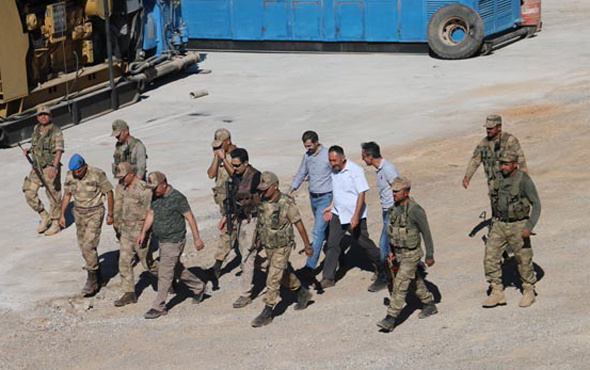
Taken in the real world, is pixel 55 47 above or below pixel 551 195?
above

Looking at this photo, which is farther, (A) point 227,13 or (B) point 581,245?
(A) point 227,13

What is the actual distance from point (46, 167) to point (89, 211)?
2.60 metres

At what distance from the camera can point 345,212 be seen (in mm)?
12102

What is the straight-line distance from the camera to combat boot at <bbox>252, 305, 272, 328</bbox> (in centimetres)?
1142

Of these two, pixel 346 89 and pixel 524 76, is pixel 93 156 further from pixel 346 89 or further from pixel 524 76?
pixel 524 76

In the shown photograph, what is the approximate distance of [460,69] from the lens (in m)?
25.1

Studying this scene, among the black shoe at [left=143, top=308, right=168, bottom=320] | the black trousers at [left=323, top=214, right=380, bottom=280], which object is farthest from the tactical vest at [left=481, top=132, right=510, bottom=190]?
the black shoe at [left=143, top=308, right=168, bottom=320]

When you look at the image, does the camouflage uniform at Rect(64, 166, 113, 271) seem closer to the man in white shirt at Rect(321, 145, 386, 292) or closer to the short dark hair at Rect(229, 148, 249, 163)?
the short dark hair at Rect(229, 148, 249, 163)

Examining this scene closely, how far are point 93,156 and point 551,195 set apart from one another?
816 centimetres

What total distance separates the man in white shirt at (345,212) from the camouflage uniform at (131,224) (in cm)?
197

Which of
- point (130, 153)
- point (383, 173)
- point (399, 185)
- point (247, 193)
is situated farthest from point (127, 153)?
point (399, 185)

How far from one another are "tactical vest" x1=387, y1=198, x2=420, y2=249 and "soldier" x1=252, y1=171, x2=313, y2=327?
3.24 feet

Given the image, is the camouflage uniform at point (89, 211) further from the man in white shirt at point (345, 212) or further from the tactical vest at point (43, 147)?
the man in white shirt at point (345, 212)

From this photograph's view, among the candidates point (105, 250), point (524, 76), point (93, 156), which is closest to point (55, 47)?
point (93, 156)
